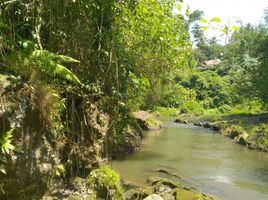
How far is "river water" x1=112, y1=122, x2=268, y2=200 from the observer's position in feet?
37.4

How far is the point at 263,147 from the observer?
Result: 59.1ft

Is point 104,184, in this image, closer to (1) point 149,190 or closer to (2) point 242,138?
(1) point 149,190

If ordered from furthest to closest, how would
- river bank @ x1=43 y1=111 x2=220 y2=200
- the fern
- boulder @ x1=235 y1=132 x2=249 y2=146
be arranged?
boulder @ x1=235 y1=132 x2=249 y2=146
river bank @ x1=43 y1=111 x2=220 y2=200
the fern

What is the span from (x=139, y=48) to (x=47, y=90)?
487 centimetres

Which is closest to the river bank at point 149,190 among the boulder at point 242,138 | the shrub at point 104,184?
the shrub at point 104,184

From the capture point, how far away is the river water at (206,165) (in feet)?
37.4

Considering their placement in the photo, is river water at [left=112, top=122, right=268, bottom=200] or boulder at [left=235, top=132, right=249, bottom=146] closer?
river water at [left=112, top=122, right=268, bottom=200]

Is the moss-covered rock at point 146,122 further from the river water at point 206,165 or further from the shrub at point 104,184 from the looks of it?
the shrub at point 104,184

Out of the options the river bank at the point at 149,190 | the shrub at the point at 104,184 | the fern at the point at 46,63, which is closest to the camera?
the fern at the point at 46,63

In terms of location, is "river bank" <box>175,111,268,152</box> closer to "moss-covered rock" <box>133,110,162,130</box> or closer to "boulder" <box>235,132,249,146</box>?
"boulder" <box>235,132,249,146</box>

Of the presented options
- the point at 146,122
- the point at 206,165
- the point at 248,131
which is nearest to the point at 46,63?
the point at 206,165

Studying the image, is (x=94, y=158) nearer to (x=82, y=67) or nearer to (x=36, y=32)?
(x=82, y=67)

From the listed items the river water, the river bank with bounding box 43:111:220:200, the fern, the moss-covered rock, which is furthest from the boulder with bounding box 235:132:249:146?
the fern

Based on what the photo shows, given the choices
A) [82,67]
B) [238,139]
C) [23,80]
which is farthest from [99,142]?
[238,139]
